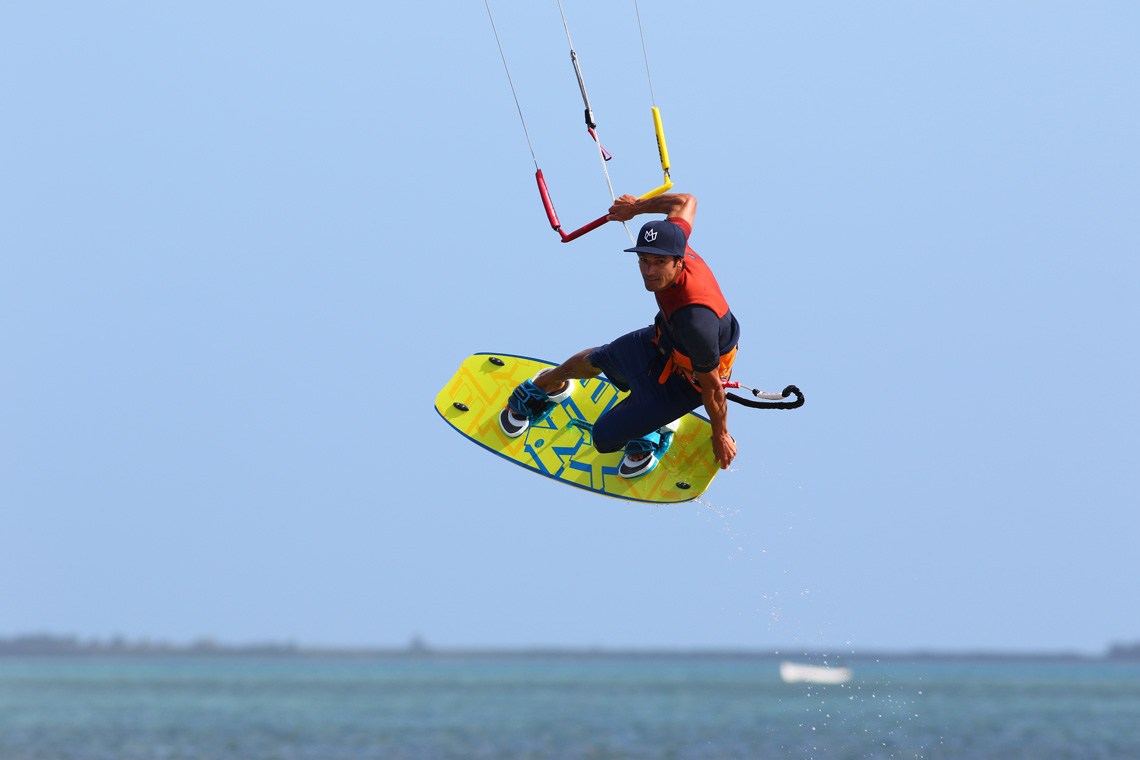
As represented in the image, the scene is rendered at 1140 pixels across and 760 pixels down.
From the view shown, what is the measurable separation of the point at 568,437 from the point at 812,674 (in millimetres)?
90797

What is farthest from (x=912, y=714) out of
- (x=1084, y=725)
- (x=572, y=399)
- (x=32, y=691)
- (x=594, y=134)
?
(x=32, y=691)

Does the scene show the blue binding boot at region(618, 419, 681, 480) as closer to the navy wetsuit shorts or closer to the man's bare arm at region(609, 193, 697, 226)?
the navy wetsuit shorts

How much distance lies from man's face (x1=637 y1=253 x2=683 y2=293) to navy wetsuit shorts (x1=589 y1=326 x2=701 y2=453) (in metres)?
1.62

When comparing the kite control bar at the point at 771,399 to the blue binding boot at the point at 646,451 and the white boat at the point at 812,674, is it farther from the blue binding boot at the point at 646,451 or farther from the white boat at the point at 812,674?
the white boat at the point at 812,674

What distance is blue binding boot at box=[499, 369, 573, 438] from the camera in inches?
446

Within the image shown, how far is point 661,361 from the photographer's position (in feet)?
31.4

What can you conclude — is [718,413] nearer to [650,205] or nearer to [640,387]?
[640,387]

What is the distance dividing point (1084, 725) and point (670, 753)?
19.3 m

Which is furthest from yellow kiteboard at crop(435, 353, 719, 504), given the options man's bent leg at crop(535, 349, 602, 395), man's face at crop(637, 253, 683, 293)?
man's face at crop(637, 253, 683, 293)

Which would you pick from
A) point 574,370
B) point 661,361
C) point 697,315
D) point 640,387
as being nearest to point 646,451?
point 574,370

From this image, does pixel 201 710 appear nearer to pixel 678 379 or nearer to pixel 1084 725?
pixel 1084 725

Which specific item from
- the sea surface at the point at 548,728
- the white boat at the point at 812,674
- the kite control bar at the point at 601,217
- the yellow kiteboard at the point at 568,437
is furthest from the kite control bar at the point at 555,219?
the white boat at the point at 812,674

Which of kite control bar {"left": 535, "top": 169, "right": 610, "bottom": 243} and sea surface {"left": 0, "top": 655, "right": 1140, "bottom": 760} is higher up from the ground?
kite control bar {"left": 535, "top": 169, "right": 610, "bottom": 243}

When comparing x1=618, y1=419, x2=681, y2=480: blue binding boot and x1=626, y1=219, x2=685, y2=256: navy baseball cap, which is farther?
x1=618, y1=419, x2=681, y2=480: blue binding boot
